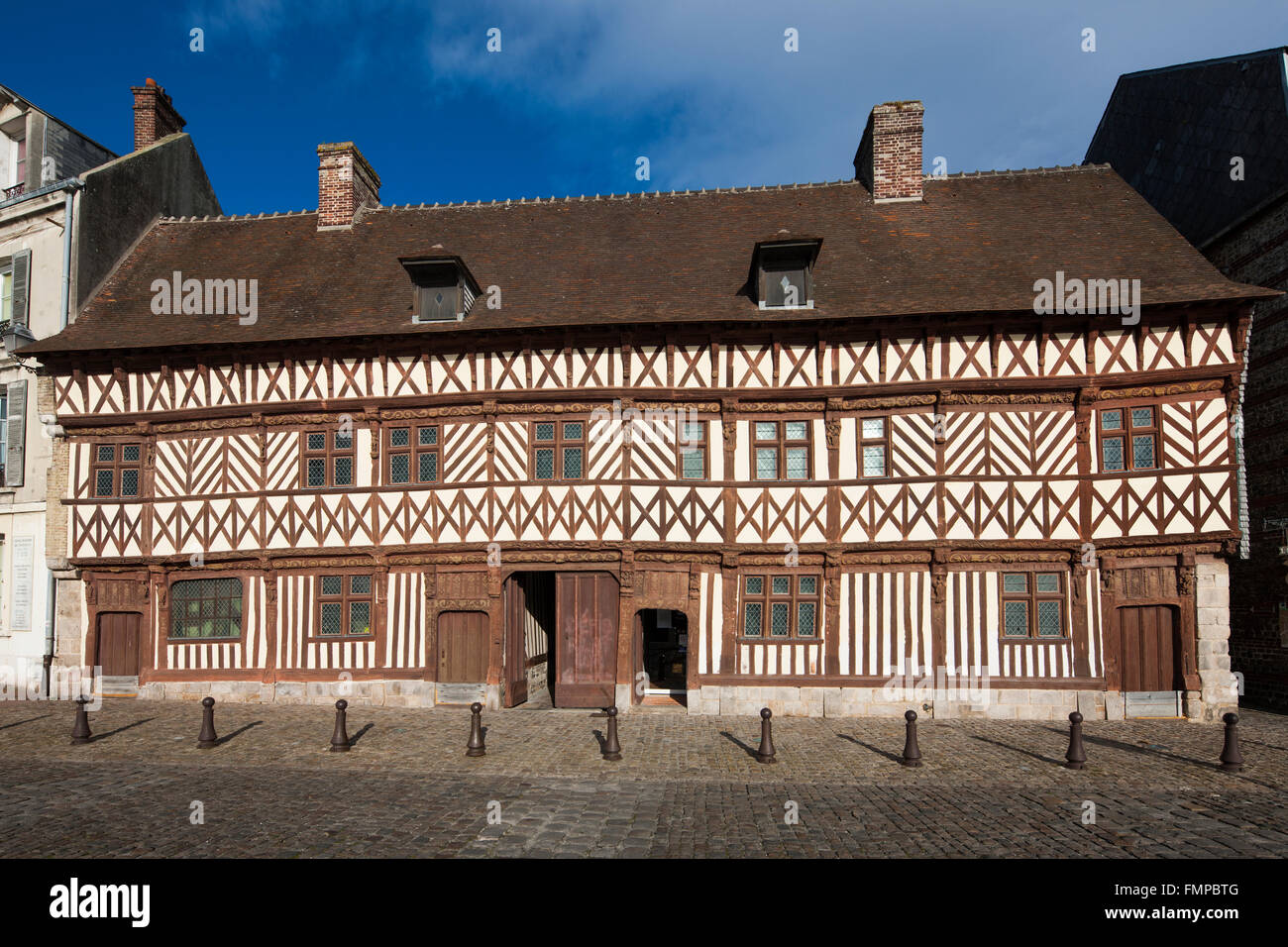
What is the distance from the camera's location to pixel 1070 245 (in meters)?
12.8

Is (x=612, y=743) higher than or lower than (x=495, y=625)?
lower

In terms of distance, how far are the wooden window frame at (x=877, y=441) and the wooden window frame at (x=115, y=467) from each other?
1241 cm

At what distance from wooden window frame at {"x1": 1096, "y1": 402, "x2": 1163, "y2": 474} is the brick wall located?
9.83 feet

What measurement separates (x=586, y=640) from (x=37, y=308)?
39.6 feet

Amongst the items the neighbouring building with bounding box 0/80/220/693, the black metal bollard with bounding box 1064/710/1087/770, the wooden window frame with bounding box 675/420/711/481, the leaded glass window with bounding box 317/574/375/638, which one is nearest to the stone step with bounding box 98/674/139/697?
the neighbouring building with bounding box 0/80/220/693

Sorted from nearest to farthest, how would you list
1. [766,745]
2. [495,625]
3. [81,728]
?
[766,745]
[81,728]
[495,625]

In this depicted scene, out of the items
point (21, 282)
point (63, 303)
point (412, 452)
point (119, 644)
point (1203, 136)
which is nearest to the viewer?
point (412, 452)

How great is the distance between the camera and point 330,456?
41.7ft

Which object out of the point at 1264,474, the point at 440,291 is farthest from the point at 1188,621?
the point at 440,291

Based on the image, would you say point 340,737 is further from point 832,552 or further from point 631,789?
point 832,552

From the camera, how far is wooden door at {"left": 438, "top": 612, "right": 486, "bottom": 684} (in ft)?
40.7
